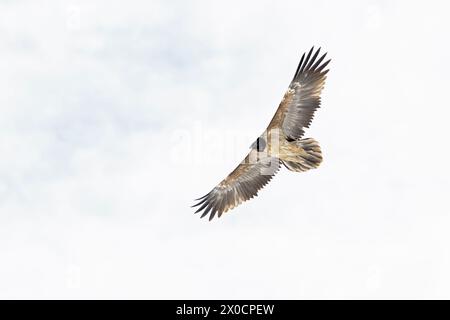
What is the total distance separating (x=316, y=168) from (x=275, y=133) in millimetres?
1559

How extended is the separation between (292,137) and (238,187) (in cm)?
264

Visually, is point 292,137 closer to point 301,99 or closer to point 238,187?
point 301,99

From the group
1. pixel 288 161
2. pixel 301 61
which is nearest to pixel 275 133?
pixel 288 161

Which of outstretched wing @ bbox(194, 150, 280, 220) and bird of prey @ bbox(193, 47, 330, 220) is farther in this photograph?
outstretched wing @ bbox(194, 150, 280, 220)

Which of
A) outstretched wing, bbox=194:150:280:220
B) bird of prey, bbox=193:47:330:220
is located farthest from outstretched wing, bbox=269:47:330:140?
outstretched wing, bbox=194:150:280:220

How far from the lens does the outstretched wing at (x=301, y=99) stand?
1823 centimetres

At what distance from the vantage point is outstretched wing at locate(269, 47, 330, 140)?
718 inches

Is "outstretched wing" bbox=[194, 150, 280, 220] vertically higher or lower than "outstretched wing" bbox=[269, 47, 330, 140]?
lower

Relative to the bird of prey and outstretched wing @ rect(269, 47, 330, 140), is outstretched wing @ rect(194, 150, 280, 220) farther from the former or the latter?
outstretched wing @ rect(269, 47, 330, 140)

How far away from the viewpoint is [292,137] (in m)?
18.3

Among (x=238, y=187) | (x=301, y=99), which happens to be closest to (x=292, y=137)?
(x=301, y=99)

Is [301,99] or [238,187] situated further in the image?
[238,187]

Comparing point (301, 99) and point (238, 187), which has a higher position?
point (301, 99)

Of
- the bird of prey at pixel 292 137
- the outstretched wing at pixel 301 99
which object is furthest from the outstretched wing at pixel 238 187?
the outstretched wing at pixel 301 99
